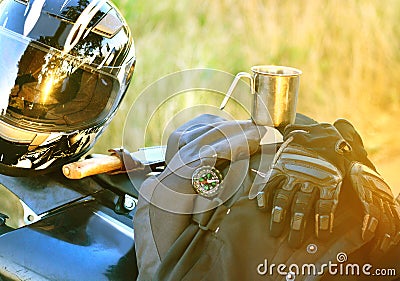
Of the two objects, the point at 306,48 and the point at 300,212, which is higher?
the point at 306,48

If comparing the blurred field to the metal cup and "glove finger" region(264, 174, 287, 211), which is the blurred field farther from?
"glove finger" region(264, 174, 287, 211)

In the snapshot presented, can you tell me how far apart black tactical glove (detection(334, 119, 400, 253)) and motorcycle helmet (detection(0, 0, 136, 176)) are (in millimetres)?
545

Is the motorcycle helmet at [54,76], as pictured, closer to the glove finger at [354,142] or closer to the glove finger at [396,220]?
the glove finger at [354,142]

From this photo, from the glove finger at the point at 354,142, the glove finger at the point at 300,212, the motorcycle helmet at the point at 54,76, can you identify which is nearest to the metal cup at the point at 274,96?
the glove finger at the point at 354,142

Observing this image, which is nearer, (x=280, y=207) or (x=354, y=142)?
(x=280, y=207)

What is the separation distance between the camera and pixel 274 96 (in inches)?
37.3

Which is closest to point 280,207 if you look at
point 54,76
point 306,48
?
point 54,76

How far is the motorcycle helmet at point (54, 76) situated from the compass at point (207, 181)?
35 cm

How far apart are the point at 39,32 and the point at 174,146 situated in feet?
1.15

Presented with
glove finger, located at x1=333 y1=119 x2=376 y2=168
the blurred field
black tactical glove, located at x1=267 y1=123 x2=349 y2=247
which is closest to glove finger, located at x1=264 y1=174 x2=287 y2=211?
black tactical glove, located at x1=267 y1=123 x2=349 y2=247

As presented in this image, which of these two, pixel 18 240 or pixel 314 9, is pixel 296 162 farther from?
pixel 314 9

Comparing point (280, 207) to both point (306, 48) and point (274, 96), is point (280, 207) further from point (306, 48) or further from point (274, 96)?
point (306, 48)

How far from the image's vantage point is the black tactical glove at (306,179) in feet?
2.42

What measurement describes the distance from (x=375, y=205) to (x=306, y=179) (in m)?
0.10
